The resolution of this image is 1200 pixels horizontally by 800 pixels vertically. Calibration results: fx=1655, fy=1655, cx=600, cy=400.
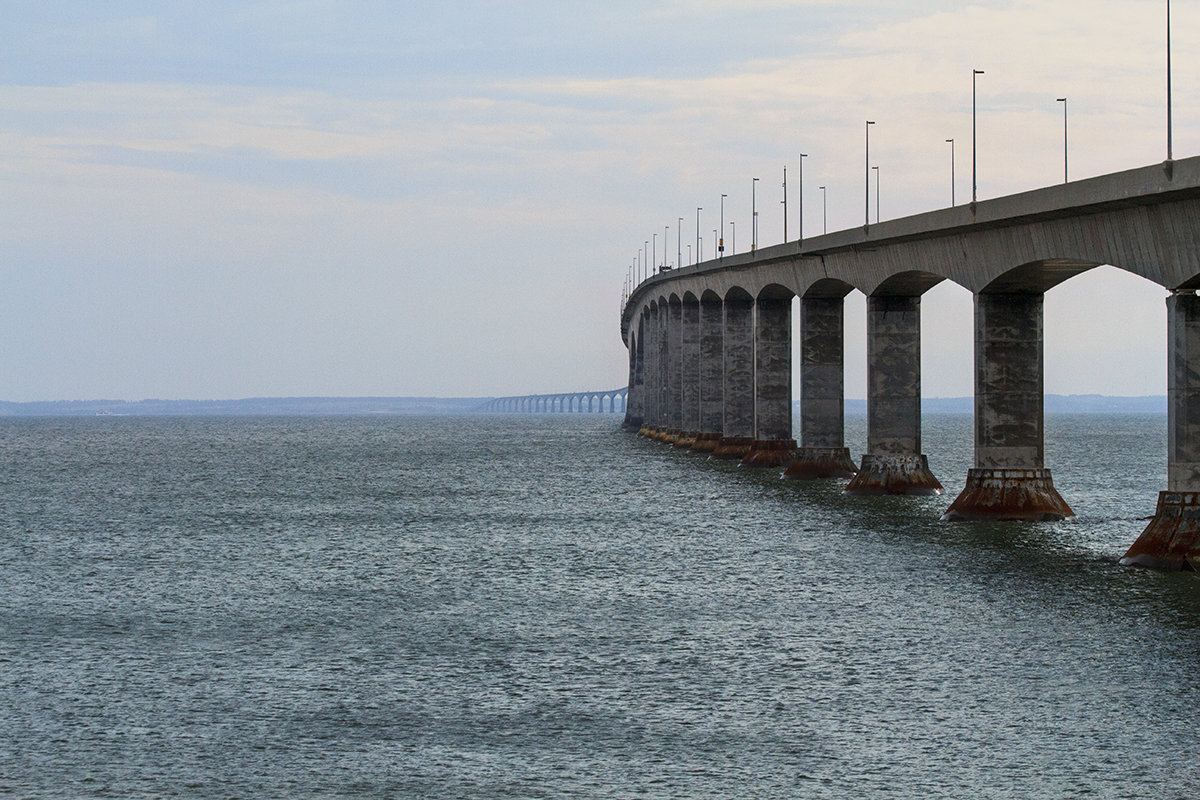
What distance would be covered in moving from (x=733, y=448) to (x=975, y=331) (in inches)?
1550

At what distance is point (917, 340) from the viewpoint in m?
53.5

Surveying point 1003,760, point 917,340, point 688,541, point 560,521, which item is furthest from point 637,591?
point 917,340

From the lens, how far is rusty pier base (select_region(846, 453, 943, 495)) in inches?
2119

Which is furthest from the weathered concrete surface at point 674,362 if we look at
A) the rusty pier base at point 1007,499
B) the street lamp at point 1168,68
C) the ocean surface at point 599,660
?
the street lamp at point 1168,68

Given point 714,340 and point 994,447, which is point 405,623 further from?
point 714,340

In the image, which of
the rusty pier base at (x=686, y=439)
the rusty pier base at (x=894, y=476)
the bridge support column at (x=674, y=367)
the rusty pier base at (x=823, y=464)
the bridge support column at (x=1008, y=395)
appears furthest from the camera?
the bridge support column at (x=674, y=367)

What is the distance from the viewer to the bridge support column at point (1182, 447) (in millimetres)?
31281

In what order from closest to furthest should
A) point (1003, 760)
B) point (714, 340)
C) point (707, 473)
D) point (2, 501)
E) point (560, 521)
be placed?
point (1003, 760)
point (560, 521)
point (2, 501)
point (707, 473)
point (714, 340)

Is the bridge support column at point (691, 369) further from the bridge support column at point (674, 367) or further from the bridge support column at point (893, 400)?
the bridge support column at point (893, 400)

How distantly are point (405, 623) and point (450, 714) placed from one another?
778 centimetres

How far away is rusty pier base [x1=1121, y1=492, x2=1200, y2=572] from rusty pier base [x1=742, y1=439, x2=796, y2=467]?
41.0 m

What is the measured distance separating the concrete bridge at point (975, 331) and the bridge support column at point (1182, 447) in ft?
0.09

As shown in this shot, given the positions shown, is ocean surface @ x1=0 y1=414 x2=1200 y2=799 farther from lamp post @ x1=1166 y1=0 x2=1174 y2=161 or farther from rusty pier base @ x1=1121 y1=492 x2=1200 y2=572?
lamp post @ x1=1166 y1=0 x2=1174 y2=161

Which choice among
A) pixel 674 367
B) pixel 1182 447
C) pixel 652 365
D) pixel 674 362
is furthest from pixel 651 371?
pixel 1182 447
